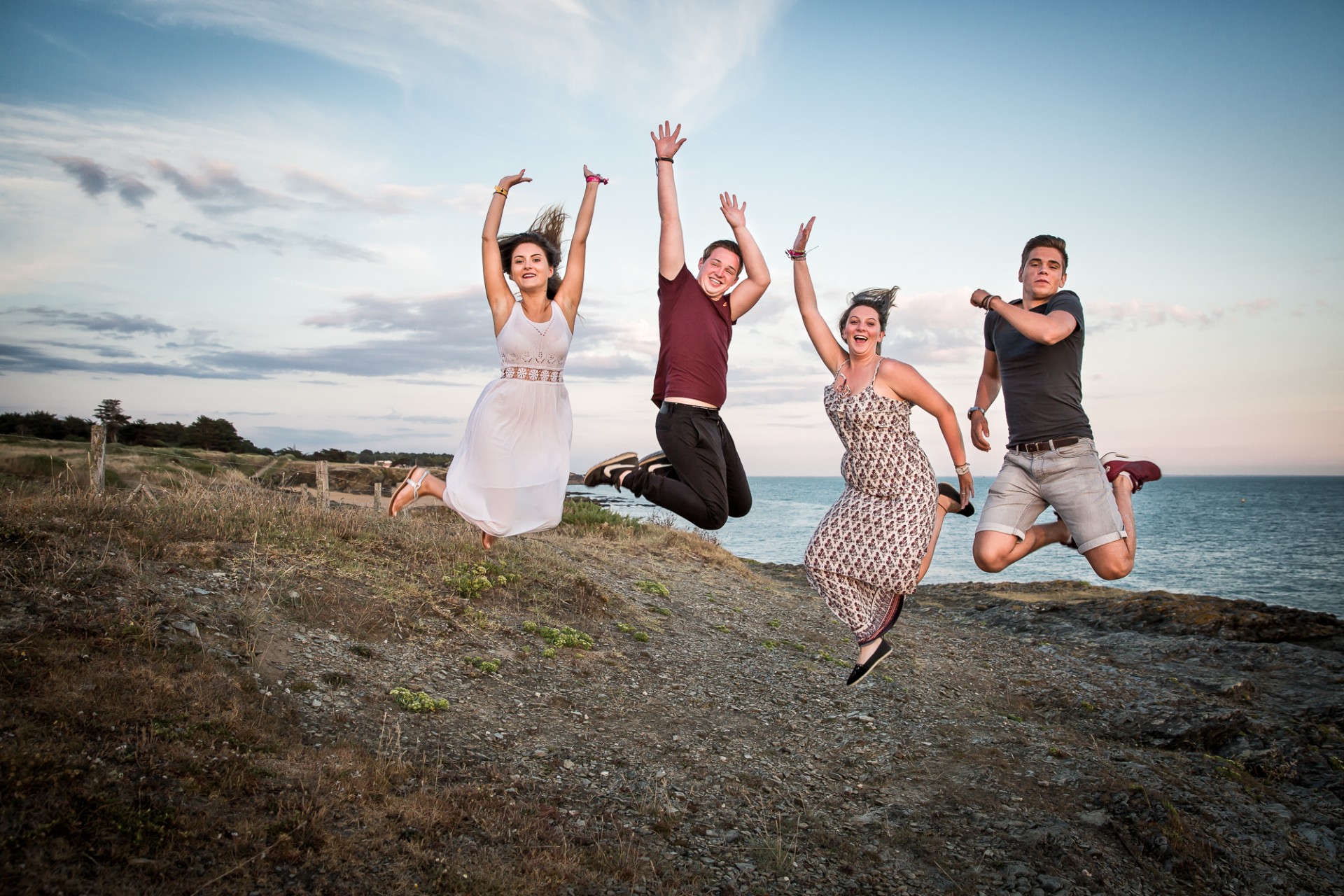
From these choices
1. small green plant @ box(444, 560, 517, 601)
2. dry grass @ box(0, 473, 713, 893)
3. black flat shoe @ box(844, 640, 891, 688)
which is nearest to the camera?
dry grass @ box(0, 473, 713, 893)

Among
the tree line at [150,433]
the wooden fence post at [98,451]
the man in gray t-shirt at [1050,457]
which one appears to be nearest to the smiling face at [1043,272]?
the man in gray t-shirt at [1050,457]

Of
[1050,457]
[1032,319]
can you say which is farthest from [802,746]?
[1032,319]

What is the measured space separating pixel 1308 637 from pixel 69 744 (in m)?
21.8

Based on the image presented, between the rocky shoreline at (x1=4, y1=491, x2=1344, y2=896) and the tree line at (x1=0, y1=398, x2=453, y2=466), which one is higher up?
the tree line at (x1=0, y1=398, x2=453, y2=466)

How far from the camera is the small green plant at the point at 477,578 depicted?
417 inches

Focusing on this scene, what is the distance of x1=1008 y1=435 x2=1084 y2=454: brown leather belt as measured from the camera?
5422 millimetres

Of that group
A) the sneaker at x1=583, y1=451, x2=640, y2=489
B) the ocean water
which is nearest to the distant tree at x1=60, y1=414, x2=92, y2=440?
the ocean water

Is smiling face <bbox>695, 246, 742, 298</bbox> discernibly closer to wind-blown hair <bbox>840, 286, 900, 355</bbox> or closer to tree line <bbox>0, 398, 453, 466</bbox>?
wind-blown hair <bbox>840, 286, 900, 355</bbox>

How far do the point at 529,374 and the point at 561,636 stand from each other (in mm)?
5247

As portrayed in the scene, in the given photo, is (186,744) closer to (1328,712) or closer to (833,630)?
(833,630)

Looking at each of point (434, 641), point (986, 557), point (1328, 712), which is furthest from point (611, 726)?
point (1328, 712)

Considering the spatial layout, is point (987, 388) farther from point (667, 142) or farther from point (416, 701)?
point (416, 701)

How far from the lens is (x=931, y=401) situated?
5.09 metres

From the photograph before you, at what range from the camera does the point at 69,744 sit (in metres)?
4.84
